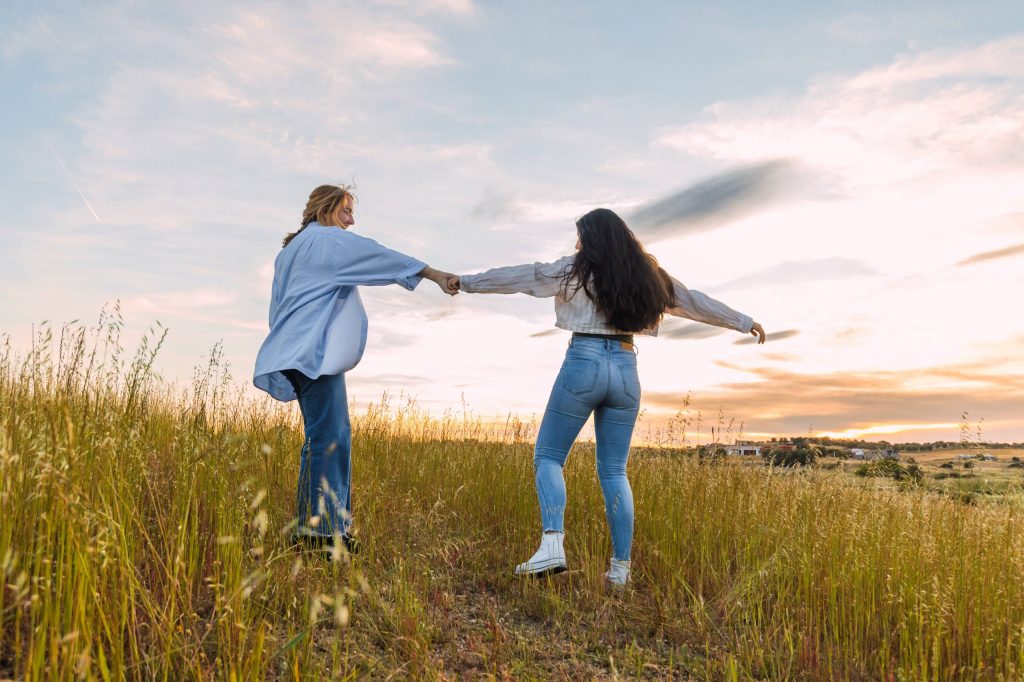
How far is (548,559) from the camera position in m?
4.17

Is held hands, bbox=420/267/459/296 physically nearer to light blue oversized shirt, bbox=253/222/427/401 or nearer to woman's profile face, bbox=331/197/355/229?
light blue oversized shirt, bbox=253/222/427/401

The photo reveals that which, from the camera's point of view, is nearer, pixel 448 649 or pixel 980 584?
pixel 448 649

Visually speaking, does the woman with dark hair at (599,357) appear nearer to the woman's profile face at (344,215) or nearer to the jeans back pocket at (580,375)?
the jeans back pocket at (580,375)

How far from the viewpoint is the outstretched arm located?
4766mm

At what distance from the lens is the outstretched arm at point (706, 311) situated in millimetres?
4766

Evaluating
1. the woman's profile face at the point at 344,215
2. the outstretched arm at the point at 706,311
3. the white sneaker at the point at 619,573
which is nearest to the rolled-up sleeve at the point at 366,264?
the woman's profile face at the point at 344,215

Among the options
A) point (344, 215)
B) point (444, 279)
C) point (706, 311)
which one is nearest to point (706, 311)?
point (706, 311)

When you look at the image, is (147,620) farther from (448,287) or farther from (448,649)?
(448,287)

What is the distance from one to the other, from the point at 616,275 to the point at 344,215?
1.85 meters

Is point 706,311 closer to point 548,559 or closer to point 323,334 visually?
point 548,559

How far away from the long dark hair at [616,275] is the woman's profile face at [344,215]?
4.96 feet

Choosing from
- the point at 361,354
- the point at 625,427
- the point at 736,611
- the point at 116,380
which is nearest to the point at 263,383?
the point at 361,354

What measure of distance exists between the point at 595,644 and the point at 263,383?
2.49 metres

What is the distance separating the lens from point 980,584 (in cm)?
389
